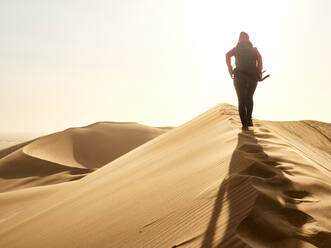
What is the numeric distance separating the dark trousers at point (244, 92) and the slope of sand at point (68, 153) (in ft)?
37.9

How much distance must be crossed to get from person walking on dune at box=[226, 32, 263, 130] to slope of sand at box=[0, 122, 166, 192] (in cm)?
1159

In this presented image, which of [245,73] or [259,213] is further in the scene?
[245,73]

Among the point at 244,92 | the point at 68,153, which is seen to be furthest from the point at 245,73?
the point at 68,153

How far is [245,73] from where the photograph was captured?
5.03 m

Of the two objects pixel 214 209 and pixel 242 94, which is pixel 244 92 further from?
pixel 214 209

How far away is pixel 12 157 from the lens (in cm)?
1927

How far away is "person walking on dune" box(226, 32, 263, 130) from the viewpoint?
16.3ft

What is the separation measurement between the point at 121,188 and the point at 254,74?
2.82m

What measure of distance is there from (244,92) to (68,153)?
59.4ft

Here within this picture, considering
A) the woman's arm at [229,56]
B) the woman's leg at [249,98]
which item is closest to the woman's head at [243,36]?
the woman's arm at [229,56]

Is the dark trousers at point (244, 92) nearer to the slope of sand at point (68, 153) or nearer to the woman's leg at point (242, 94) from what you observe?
the woman's leg at point (242, 94)

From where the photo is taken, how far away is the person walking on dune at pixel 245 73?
4.97 m

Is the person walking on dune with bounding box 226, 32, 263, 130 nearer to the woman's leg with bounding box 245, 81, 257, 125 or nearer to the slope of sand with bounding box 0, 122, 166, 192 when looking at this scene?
the woman's leg with bounding box 245, 81, 257, 125

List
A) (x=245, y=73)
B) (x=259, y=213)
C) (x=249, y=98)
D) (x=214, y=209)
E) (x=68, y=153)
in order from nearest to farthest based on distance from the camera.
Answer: (x=259, y=213), (x=214, y=209), (x=245, y=73), (x=249, y=98), (x=68, y=153)
